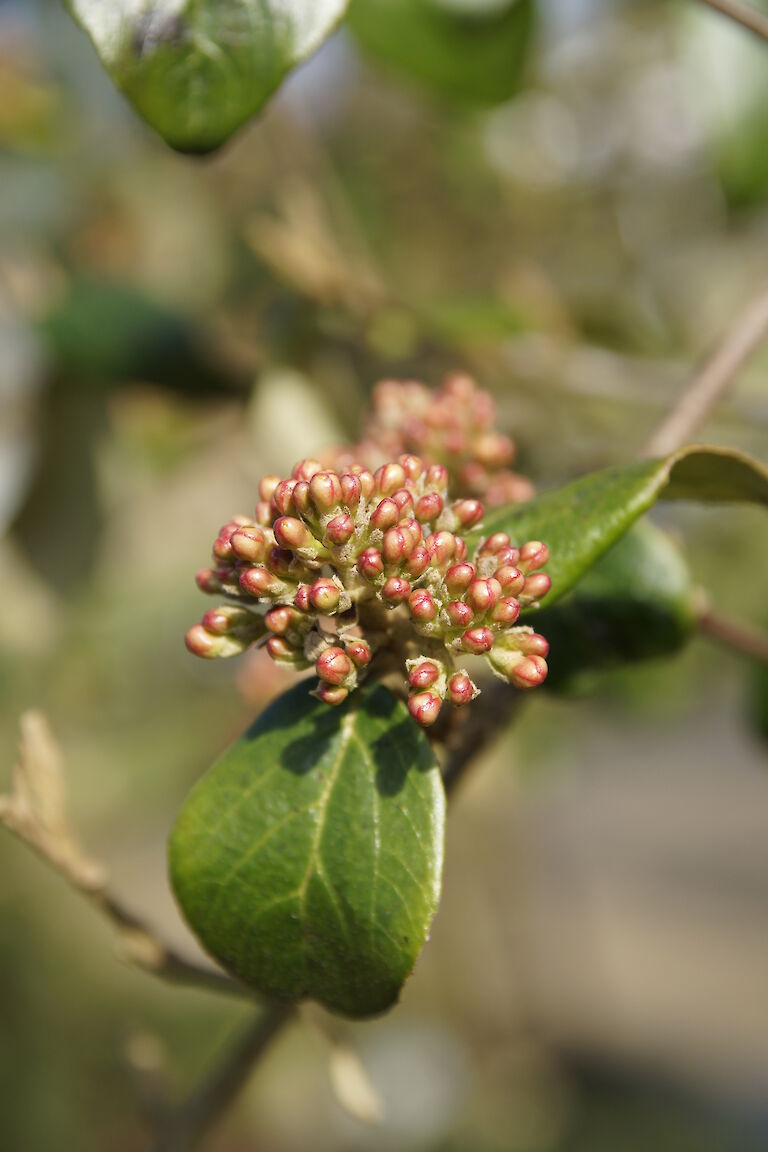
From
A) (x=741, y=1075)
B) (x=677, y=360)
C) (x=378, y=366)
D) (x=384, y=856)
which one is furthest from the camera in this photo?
(x=741, y=1075)

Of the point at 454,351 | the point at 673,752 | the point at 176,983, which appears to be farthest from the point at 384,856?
the point at 673,752

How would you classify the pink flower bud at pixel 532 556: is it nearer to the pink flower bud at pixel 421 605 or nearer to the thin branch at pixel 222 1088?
the pink flower bud at pixel 421 605

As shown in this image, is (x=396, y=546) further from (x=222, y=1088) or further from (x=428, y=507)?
(x=222, y=1088)

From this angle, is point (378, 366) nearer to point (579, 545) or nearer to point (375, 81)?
point (579, 545)

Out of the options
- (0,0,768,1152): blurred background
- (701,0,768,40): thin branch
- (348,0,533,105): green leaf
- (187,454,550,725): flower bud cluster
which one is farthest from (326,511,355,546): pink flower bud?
(348,0,533,105): green leaf

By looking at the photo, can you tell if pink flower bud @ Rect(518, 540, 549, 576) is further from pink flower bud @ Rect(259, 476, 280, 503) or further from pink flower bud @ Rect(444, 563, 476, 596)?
pink flower bud @ Rect(259, 476, 280, 503)

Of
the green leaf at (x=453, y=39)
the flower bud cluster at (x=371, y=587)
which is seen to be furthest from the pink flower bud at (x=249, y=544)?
the green leaf at (x=453, y=39)

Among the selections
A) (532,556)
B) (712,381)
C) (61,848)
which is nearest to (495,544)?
(532,556)
